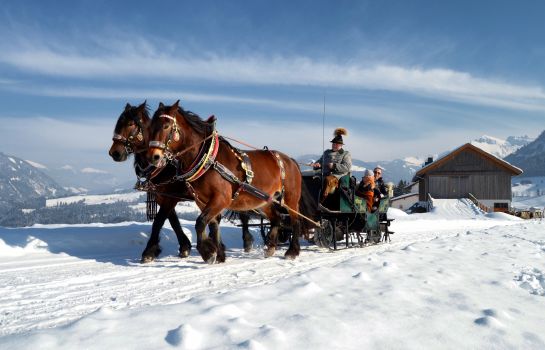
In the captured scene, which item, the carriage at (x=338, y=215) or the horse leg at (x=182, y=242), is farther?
the carriage at (x=338, y=215)

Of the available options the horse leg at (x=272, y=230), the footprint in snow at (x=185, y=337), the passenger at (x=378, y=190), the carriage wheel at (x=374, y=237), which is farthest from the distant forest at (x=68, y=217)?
the footprint in snow at (x=185, y=337)

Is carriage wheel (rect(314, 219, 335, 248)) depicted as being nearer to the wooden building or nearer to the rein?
the rein

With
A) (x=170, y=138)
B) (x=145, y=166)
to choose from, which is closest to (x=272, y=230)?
(x=145, y=166)

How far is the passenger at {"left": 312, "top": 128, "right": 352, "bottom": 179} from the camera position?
8984 mm

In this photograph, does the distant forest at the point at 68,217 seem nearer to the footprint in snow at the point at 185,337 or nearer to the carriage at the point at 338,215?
the carriage at the point at 338,215

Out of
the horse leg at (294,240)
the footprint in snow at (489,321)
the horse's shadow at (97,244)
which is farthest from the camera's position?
the horse leg at (294,240)

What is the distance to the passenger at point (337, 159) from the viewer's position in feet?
29.5

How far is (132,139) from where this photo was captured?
663 centimetres

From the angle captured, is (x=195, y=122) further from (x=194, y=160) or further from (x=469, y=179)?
(x=469, y=179)

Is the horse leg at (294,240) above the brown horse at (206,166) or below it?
below

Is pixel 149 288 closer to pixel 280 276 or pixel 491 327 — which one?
pixel 280 276

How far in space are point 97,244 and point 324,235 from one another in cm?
435

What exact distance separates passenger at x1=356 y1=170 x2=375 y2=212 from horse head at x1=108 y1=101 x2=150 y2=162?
15.7 feet

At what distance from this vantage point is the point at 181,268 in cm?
589
